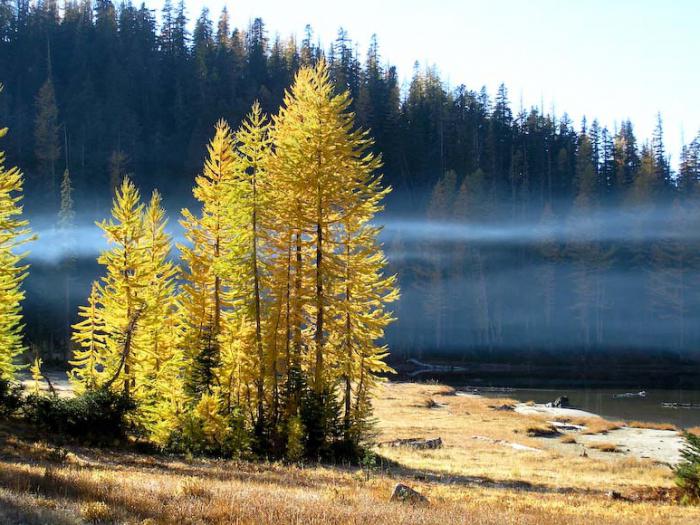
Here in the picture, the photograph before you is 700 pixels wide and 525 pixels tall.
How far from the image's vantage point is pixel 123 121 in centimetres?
12344

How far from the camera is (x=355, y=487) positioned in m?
15.5

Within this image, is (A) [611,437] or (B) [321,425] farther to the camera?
(A) [611,437]

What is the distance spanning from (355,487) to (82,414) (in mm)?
12466

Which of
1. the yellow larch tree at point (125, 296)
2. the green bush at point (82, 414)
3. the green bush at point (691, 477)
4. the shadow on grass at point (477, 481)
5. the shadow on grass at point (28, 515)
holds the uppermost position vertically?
the yellow larch tree at point (125, 296)

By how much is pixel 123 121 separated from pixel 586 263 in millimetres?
89303

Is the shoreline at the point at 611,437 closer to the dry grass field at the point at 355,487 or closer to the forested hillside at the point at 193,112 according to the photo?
the dry grass field at the point at 355,487

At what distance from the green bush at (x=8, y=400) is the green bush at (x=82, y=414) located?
1.36 feet

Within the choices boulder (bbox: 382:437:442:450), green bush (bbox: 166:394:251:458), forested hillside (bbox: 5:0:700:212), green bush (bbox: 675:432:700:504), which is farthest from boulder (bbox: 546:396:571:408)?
forested hillside (bbox: 5:0:700:212)

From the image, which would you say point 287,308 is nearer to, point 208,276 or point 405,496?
point 208,276

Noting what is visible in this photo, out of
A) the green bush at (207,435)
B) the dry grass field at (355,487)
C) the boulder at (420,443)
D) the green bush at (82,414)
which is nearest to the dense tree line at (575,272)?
the boulder at (420,443)

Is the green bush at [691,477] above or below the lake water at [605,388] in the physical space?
above

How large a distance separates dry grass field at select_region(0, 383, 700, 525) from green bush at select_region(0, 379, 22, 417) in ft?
7.63

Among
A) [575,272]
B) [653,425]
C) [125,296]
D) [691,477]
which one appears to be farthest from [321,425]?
[575,272]

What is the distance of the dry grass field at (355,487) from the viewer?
30.6ft
